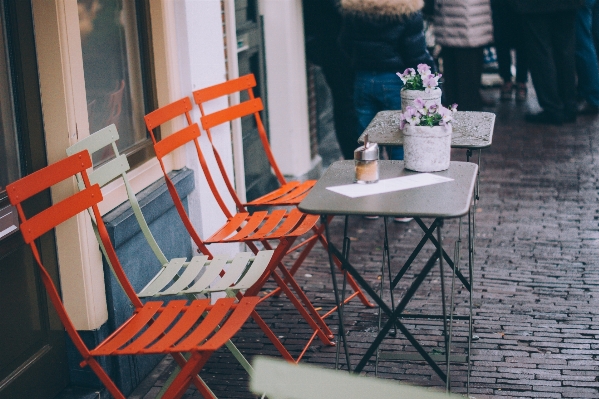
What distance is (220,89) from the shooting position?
4.93m

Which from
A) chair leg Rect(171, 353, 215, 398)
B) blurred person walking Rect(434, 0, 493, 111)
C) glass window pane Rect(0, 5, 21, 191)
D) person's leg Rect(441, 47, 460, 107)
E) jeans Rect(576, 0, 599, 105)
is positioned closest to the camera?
chair leg Rect(171, 353, 215, 398)

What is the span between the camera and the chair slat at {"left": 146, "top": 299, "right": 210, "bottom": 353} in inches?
124

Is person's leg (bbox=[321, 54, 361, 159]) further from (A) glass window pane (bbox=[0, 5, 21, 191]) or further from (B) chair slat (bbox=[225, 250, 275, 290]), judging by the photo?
(A) glass window pane (bbox=[0, 5, 21, 191])

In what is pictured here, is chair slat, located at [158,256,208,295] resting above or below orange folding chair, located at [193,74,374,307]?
below

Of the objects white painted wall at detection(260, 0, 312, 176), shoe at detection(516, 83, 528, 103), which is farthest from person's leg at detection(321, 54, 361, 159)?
shoe at detection(516, 83, 528, 103)

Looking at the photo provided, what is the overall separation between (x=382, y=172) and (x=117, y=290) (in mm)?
1322

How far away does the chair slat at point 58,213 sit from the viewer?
312 centimetres

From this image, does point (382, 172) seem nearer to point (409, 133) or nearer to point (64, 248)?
point (409, 133)

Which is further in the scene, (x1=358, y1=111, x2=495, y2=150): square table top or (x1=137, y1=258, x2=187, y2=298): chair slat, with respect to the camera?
(x1=358, y1=111, x2=495, y2=150): square table top

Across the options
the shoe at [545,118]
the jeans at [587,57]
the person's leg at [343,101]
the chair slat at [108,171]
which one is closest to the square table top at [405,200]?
the chair slat at [108,171]

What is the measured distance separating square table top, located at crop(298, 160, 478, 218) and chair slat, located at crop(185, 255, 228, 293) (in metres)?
0.63

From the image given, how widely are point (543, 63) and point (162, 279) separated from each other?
6335 mm

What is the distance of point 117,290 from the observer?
4008 millimetres

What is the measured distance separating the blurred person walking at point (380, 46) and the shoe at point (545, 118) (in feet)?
11.4
